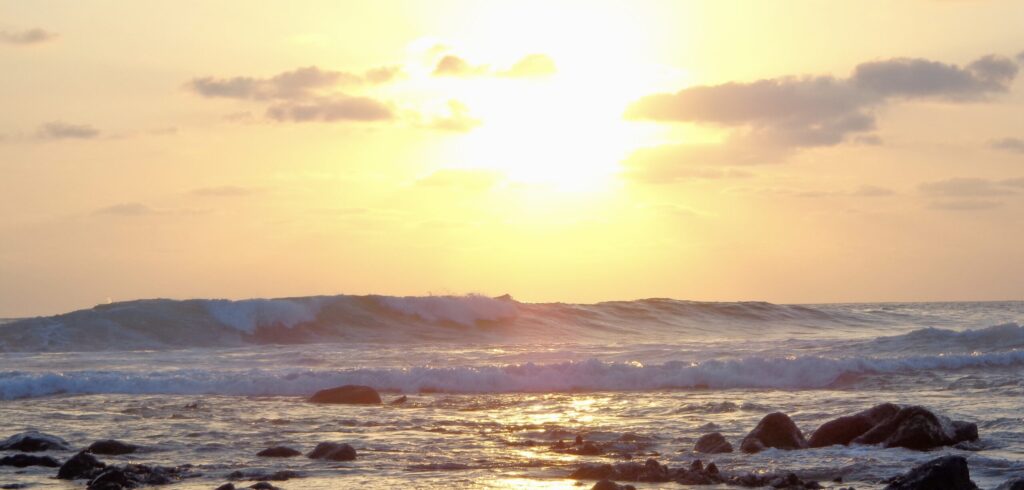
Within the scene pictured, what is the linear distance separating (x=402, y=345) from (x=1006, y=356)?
772 inches

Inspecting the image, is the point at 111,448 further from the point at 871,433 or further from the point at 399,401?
the point at 871,433

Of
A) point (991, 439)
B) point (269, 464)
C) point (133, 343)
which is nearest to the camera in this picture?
point (269, 464)

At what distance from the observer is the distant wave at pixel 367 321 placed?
36.9 m

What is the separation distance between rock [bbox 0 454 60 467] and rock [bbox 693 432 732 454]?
852cm

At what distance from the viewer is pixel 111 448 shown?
14.9 meters

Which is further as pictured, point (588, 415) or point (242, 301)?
point (242, 301)

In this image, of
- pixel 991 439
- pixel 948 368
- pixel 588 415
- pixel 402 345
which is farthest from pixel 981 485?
pixel 402 345

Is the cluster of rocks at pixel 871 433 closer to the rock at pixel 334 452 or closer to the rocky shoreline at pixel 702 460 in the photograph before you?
the rocky shoreline at pixel 702 460

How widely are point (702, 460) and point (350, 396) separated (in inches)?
390

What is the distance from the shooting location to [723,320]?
48.3m

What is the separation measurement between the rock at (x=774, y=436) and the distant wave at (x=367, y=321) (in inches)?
1024

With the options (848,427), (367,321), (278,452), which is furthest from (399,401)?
(367,321)

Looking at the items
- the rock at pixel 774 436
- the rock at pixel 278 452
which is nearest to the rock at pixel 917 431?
the rock at pixel 774 436

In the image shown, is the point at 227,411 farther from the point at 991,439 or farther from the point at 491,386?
the point at 991,439
